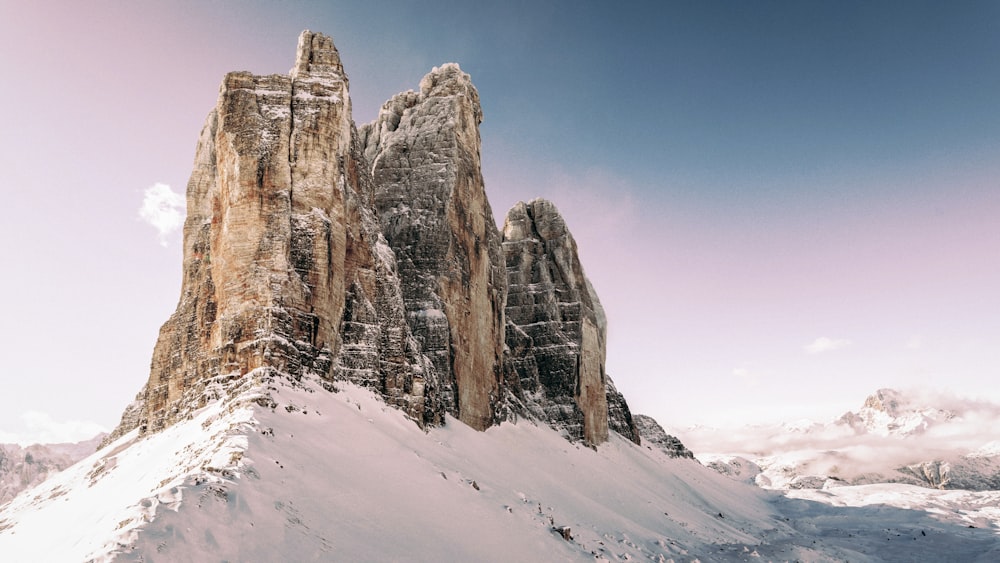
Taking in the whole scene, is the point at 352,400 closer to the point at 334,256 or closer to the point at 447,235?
the point at 334,256

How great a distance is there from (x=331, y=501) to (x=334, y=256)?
14.7 metres

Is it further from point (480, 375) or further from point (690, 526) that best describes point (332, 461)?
point (690, 526)

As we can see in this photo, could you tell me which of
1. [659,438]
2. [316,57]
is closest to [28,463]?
[659,438]

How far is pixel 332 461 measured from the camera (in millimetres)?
17859

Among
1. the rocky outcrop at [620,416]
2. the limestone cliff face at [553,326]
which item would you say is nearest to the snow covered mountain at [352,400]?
the limestone cliff face at [553,326]

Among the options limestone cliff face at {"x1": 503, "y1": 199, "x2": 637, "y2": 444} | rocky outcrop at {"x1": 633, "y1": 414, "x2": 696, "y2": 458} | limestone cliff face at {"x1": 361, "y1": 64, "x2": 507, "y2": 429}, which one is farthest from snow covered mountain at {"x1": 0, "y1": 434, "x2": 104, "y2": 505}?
rocky outcrop at {"x1": 633, "y1": 414, "x2": 696, "y2": 458}

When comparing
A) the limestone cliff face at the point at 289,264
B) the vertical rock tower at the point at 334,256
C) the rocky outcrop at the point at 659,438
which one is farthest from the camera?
the rocky outcrop at the point at 659,438

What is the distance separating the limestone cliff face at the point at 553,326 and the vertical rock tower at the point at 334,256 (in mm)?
8102

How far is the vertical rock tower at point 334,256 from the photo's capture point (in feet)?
81.5

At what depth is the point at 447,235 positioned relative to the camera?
4253 cm

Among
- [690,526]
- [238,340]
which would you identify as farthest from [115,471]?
[690,526]

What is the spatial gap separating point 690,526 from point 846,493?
97.4 meters

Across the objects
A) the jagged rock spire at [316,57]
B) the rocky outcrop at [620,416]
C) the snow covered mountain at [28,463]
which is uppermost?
the jagged rock spire at [316,57]

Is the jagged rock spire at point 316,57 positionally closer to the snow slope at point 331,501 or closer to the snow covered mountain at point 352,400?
the snow covered mountain at point 352,400
